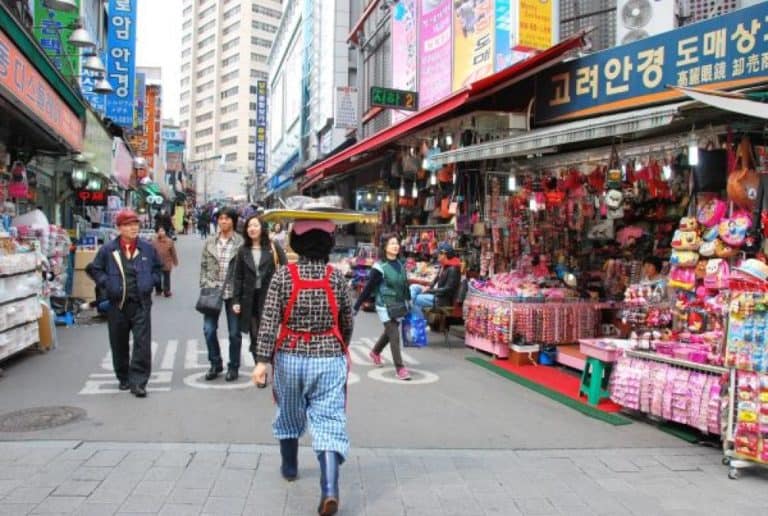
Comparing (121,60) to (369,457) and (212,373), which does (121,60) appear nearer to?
(212,373)

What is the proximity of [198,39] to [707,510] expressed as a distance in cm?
12648

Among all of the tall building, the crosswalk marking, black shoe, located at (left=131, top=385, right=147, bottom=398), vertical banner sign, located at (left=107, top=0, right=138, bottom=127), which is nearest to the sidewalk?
black shoe, located at (left=131, top=385, right=147, bottom=398)

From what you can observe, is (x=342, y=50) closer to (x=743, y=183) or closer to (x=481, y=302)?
(x=481, y=302)

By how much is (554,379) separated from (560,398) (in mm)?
912

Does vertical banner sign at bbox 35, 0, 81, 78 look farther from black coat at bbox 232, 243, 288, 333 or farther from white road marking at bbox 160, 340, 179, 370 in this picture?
black coat at bbox 232, 243, 288, 333

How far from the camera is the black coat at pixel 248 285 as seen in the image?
688cm

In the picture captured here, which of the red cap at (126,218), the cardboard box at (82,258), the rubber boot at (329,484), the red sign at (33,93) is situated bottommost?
the rubber boot at (329,484)

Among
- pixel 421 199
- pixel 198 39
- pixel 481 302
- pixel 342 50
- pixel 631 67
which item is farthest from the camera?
pixel 198 39

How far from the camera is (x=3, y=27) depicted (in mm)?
7203

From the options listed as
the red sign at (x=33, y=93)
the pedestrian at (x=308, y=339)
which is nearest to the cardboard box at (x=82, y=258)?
the red sign at (x=33, y=93)

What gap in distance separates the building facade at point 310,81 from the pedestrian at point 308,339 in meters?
20.2

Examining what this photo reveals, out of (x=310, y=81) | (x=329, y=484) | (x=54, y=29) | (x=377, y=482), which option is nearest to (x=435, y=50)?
(x=54, y=29)

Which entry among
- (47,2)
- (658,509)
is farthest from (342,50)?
(658,509)

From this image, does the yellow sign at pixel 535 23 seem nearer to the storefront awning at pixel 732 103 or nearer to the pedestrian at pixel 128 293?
the storefront awning at pixel 732 103
